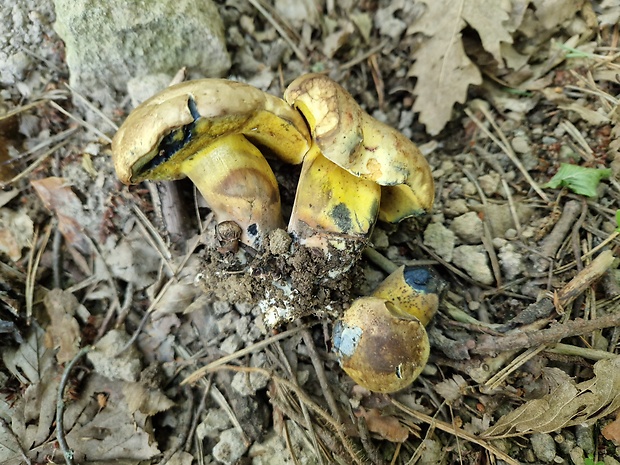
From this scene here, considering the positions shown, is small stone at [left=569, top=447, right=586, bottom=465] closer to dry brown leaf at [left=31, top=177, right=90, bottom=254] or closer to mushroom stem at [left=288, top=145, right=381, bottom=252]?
mushroom stem at [left=288, top=145, right=381, bottom=252]

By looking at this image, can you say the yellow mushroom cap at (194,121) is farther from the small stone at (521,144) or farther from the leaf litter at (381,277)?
the small stone at (521,144)

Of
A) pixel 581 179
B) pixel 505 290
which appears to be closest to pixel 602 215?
pixel 581 179

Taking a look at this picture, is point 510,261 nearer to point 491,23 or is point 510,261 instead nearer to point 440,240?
point 440,240

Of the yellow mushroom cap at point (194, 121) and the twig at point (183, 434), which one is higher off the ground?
the yellow mushroom cap at point (194, 121)

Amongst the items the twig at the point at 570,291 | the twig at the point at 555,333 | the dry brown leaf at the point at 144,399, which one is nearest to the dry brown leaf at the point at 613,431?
the twig at the point at 555,333

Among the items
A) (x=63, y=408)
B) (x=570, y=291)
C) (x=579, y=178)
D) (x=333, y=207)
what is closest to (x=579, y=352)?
(x=570, y=291)

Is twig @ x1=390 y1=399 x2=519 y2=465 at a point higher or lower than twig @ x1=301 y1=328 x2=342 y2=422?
lower

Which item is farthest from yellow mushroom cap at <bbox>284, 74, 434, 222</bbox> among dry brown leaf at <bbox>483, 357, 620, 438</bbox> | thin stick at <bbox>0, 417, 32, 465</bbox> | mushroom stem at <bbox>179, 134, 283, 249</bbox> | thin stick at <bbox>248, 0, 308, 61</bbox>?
thin stick at <bbox>0, 417, 32, 465</bbox>
